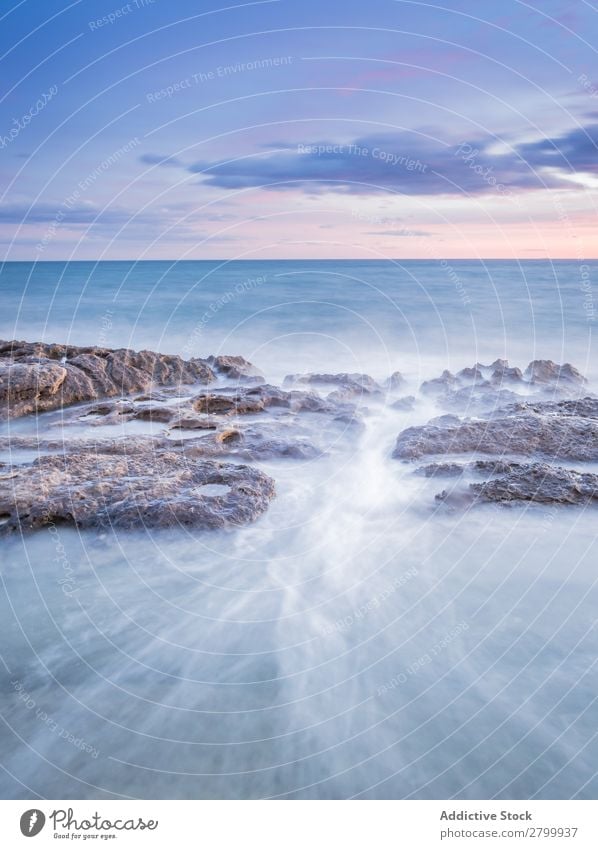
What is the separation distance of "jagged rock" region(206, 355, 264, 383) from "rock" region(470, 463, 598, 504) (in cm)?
557

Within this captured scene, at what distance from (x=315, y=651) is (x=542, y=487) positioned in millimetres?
3095

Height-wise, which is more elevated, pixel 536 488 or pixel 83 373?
pixel 83 373

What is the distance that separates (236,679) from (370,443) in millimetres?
4329

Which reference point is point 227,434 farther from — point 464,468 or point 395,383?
point 395,383

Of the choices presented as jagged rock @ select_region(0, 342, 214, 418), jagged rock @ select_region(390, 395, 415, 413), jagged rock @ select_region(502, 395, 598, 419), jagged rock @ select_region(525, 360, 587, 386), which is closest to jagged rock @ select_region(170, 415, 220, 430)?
jagged rock @ select_region(0, 342, 214, 418)

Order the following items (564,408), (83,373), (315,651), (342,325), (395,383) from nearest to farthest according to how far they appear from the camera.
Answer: (315,651) → (564,408) → (83,373) → (395,383) → (342,325)

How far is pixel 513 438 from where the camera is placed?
7.24 metres

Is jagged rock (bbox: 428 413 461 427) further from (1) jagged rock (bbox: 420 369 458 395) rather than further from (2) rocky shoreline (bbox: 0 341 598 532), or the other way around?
(1) jagged rock (bbox: 420 369 458 395)

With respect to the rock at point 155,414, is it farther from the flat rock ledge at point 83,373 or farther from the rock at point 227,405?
the flat rock ledge at point 83,373

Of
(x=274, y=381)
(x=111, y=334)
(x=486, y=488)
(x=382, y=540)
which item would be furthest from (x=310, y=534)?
(x=111, y=334)

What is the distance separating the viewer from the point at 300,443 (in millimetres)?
7605

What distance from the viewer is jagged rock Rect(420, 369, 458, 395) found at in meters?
10.4

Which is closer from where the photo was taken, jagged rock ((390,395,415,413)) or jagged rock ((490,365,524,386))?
jagged rock ((390,395,415,413))
